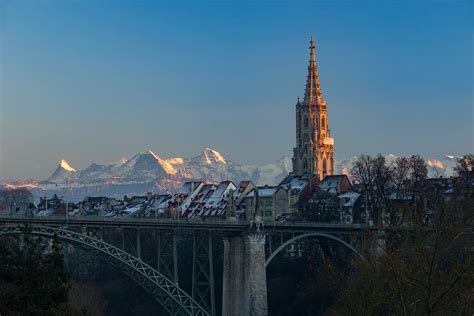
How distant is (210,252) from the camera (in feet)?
263

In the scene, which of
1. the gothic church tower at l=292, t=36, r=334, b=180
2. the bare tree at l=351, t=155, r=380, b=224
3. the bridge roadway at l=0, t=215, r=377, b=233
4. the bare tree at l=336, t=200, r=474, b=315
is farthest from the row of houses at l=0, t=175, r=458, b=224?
the bare tree at l=336, t=200, r=474, b=315

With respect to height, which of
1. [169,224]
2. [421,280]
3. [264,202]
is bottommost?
[421,280]

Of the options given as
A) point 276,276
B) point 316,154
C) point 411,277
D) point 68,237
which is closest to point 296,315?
point 276,276

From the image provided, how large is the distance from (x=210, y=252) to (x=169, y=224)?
3730mm

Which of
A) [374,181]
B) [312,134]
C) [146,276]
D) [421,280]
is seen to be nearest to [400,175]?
[374,181]

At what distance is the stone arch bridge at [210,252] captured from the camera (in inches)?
3027

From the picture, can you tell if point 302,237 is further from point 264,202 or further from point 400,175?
point 264,202

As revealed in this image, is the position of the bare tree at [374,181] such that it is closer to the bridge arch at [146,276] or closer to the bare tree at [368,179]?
the bare tree at [368,179]

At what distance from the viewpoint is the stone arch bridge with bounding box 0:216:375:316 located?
76.9 metres

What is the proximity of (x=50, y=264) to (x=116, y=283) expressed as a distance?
53.8 meters

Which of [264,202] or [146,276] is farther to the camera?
[264,202]

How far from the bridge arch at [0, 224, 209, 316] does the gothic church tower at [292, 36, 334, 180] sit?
240ft

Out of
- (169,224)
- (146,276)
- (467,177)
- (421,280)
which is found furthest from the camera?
(467,177)

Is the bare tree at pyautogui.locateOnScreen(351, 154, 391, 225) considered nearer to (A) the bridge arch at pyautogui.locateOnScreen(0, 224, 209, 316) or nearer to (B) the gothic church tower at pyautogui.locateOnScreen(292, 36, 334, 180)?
(A) the bridge arch at pyautogui.locateOnScreen(0, 224, 209, 316)
